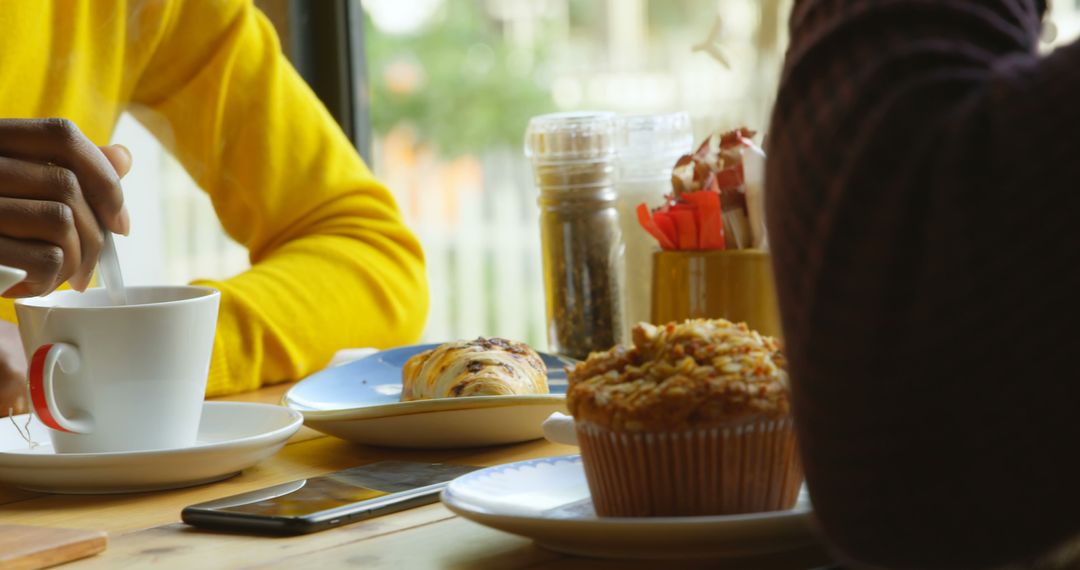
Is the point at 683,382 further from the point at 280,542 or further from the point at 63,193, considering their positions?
the point at 63,193

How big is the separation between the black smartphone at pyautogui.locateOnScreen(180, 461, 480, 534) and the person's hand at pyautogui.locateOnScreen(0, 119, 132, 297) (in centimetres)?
25

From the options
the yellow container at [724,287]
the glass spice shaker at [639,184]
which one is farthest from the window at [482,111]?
the yellow container at [724,287]

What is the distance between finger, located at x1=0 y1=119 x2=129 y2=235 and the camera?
0.80 m

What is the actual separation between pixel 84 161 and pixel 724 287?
497 millimetres

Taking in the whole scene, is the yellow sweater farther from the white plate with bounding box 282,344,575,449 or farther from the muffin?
the muffin

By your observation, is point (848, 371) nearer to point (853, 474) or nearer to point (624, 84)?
point (853, 474)

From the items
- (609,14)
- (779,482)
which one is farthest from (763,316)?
(609,14)

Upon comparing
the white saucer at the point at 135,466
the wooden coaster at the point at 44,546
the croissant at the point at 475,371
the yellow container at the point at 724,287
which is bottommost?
the wooden coaster at the point at 44,546

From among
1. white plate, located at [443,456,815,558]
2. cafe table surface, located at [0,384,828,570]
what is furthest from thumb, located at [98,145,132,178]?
white plate, located at [443,456,815,558]

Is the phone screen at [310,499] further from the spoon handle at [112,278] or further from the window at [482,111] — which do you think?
the window at [482,111]

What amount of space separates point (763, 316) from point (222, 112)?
751mm

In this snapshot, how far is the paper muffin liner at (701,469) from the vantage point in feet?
1.82

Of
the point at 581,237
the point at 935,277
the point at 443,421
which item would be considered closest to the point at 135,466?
the point at 443,421

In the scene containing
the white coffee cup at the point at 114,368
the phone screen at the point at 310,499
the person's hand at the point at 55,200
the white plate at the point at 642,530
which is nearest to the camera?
the white plate at the point at 642,530
